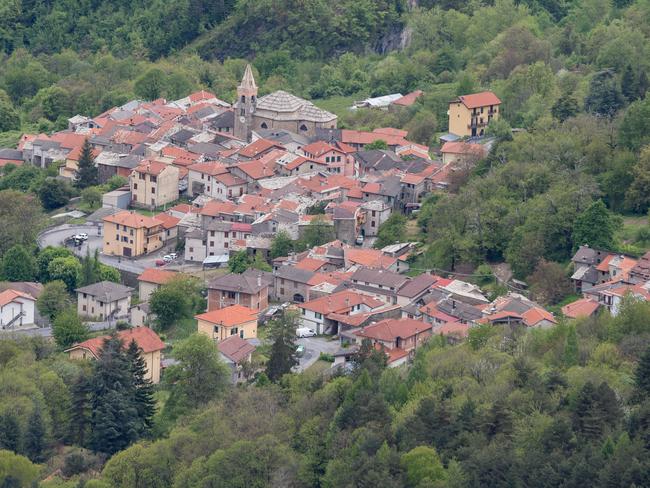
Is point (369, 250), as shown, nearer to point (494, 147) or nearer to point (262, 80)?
point (494, 147)

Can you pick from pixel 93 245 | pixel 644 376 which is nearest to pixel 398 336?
pixel 644 376

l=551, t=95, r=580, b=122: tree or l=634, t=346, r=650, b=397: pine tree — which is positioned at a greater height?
l=634, t=346, r=650, b=397: pine tree

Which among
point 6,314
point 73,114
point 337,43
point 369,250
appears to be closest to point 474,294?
point 369,250

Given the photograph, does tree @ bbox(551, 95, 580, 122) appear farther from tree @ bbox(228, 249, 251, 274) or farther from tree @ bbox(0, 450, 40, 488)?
tree @ bbox(0, 450, 40, 488)

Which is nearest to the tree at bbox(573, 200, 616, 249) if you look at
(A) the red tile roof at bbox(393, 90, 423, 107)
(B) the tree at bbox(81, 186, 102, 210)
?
(B) the tree at bbox(81, 186, 102, 210)

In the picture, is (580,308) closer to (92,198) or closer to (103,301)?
(103,301)
